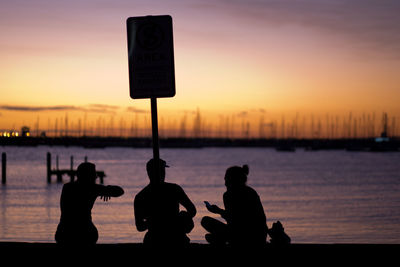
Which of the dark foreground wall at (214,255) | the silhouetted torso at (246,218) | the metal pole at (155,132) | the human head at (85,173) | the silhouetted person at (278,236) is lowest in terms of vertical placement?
the dark foreground wall at (214,255)

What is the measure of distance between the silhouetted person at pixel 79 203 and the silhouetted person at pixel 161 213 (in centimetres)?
63

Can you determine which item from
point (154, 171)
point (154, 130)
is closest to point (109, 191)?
point (154, 171)

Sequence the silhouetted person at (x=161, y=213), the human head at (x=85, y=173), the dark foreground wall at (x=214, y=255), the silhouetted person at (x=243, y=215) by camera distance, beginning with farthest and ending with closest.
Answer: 1. the silhouetted person at (x=243, y=215)
2. the dark foreground wall at (x=214, y=255)
3. the human head at (x=85, y=173)
4. the silhouetted person at (x=161, y=213)

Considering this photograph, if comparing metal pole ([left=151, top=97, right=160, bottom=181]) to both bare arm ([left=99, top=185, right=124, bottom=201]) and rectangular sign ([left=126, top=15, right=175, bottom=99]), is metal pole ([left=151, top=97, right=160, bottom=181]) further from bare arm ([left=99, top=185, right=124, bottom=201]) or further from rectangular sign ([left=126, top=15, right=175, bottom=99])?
bare arm ([left=99, top=185, right=124, bottom=201])

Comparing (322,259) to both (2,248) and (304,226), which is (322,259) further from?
(304,226)

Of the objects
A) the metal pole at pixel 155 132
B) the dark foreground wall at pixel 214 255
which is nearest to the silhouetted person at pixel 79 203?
the dark foreground wall at pixel 214 255

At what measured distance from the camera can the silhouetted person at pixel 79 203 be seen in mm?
5855

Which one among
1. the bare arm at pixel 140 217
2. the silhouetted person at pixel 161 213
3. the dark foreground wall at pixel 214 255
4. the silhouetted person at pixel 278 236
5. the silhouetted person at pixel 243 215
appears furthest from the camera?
the silhouetted person at pixel 278 236

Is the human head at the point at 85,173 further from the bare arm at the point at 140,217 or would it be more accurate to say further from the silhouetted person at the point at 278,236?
the silhouetted person at the point at 278,236

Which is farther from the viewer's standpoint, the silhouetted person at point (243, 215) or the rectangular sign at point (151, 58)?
the silhouetted person at point (243, 215)

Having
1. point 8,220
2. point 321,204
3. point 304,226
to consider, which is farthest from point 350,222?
point 8,220

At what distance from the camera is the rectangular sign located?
15.9ft

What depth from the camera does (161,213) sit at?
5.09 m

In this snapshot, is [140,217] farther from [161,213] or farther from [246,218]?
[246,218]
